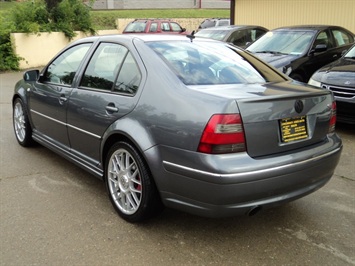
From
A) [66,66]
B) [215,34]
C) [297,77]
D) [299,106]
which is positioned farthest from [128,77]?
[215,34]

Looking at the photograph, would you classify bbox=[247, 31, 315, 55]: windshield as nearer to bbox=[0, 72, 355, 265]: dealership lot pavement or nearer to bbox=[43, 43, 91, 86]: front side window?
bbox=[0, 72, 355, 265]: dealership lot pavement

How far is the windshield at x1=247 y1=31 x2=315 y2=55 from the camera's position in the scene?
8133 millimetres

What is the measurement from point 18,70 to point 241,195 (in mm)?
13364

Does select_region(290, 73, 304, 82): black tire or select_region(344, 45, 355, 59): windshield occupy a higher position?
select_region(344, 45, 355, 59): windshield

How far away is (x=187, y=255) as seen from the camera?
288cm

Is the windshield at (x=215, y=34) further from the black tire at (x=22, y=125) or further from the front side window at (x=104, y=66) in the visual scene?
the front side window at (x=104, y=66)

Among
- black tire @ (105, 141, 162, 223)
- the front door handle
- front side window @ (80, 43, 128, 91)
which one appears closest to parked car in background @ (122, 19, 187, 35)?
the front door handle

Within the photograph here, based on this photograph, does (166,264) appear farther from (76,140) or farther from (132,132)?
(76,140)

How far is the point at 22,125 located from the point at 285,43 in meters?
5.71

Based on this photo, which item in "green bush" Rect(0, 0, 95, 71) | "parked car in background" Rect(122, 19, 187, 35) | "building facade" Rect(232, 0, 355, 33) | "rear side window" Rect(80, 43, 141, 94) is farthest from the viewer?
"parked car in background" Rect(122, 19, 187, 35)

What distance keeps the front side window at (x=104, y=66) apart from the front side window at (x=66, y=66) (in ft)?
0.86

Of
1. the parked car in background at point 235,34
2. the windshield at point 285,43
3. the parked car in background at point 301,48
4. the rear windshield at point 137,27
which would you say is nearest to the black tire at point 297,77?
the parked car in background at point 301,48

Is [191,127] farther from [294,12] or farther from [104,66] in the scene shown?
[294,12]

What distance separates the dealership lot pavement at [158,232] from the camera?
2.84 meters
